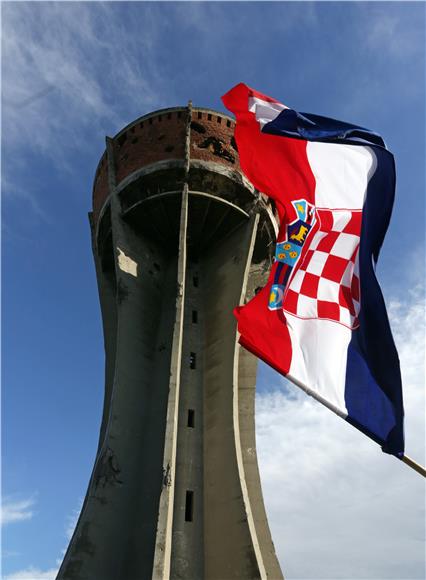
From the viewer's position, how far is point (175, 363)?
9.69 metres

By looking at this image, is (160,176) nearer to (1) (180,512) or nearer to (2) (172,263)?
(2) (172,263)

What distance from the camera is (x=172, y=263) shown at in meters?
13.6

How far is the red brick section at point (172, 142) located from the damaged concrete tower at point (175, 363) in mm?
37

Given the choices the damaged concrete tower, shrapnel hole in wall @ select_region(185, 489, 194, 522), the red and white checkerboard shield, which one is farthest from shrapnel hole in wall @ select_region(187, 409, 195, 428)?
the red and white checkerboard shield

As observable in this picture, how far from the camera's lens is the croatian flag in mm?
5086

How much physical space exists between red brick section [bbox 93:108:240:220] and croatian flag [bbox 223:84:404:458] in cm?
460

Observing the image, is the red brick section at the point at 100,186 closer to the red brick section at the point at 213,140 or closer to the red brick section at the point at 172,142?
the red brick section at the point at 172,142

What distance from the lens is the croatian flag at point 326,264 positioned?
16.7 feet

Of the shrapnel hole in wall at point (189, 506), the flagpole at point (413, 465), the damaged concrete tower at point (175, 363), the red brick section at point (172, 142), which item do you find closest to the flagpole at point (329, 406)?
the flagpole at point (413, 465)

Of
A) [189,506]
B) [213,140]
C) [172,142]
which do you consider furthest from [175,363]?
[213,140]

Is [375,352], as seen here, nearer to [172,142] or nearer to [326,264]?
[326,264]

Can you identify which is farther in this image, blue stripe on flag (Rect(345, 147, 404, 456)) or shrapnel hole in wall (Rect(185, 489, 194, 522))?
shrapnel hole in wall (Rect(185, 489, 194, 522))

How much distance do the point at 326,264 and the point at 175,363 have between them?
441 centimetres

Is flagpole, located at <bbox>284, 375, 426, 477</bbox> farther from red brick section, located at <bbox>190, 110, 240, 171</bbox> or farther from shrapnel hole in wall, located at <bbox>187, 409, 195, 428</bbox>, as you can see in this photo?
red brick section, located at <bbox>190, 110, 240, 171</bbox>
